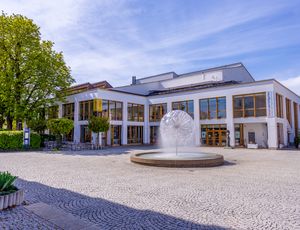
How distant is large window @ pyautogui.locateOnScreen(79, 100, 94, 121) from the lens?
27797mm

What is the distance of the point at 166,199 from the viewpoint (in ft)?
19.8

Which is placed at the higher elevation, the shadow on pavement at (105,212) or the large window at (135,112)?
the large window at (135,112)

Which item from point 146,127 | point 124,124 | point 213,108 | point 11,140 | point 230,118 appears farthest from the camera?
point 146,127

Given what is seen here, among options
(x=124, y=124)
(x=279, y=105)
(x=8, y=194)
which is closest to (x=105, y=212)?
(x=8, y=194)

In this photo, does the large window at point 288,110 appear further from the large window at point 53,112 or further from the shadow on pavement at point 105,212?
the large window at point 53,112

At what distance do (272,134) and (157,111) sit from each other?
49.2 feet

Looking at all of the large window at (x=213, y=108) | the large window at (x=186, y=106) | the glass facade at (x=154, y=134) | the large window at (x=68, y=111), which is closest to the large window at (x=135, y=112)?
the glass facade at (x=154, y=134)

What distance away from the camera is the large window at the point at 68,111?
3060cm

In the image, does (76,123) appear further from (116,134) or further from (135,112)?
(135,112)

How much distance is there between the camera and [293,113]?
30.2 meters

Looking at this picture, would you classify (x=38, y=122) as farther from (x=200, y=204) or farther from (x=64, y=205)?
(x=200, y=204)

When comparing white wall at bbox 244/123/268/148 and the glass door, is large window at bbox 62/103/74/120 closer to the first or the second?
the glass door

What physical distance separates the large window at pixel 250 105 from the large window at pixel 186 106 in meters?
5.44

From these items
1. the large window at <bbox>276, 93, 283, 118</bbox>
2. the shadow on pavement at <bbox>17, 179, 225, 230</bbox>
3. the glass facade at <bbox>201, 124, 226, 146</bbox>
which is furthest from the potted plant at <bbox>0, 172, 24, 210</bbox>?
the large window at <bbox>276, 93, 283, 118</bbox>
